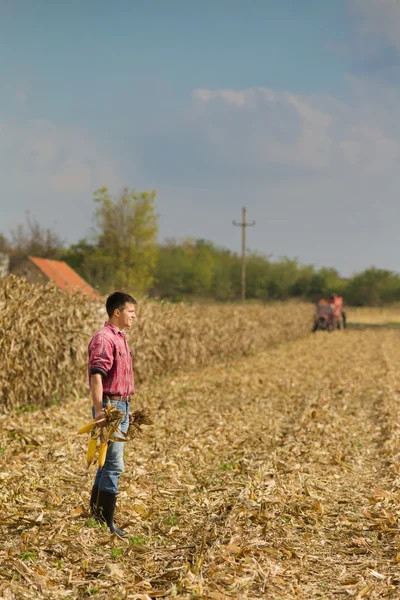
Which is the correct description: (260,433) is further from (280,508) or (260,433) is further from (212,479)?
(280,508)

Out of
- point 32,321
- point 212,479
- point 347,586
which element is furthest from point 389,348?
point 347,586

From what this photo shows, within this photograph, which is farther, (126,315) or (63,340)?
(63,340)

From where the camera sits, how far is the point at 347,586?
4895mm

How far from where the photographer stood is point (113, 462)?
18.6ft

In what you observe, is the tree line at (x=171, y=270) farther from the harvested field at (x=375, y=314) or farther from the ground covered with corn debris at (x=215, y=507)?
the ground covered with corn debris at (x=215, y=507)

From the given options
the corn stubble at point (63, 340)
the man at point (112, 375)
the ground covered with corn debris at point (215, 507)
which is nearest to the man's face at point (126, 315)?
the man at point (112, 375)

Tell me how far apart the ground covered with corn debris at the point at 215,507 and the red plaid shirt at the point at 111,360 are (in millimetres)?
1328

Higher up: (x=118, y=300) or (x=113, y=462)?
(x=118, y=300)

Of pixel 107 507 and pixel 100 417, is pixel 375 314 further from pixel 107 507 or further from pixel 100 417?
pixel 100 417

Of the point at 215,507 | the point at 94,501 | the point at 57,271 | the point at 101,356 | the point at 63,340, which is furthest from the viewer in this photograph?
the point at 57,271

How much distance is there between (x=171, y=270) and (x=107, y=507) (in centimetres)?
7858

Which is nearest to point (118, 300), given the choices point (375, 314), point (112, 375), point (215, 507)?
point (112, 375)

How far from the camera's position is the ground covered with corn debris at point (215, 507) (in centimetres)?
480

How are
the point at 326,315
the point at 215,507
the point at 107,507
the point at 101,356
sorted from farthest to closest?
the point at 326,315 < the point at 215,507 < the point at 107,507 < the point at 101,356
